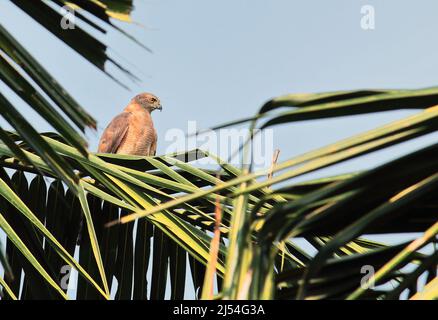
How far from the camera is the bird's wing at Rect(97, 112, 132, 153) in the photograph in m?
9.37

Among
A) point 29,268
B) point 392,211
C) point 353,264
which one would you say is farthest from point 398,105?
point 29,268

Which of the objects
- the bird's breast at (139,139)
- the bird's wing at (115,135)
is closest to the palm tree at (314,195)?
the bird's breast at (139,139)

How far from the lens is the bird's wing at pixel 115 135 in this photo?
9.37m

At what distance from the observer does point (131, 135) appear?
30.7 feet

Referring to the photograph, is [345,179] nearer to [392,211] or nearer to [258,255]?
[392,211]

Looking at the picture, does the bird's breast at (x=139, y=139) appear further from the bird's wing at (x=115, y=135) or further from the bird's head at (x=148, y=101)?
the bird's head at (x=148, y=101)

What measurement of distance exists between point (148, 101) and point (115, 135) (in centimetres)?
116

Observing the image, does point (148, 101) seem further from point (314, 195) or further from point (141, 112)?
point (314, 195)

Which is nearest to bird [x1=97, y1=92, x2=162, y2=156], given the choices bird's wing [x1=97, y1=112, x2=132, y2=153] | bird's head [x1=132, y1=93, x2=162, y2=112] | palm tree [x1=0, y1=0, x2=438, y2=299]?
bird's wing [x1=97, y1=112, x2=132, y2=153]

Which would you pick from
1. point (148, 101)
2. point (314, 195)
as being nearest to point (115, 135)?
point (148, 101)

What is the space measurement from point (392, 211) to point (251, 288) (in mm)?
297

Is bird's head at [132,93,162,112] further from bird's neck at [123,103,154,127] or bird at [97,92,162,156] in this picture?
bird at [97,92,162,156]

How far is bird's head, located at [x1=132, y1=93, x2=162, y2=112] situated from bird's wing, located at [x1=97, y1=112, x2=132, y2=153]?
0.59m
